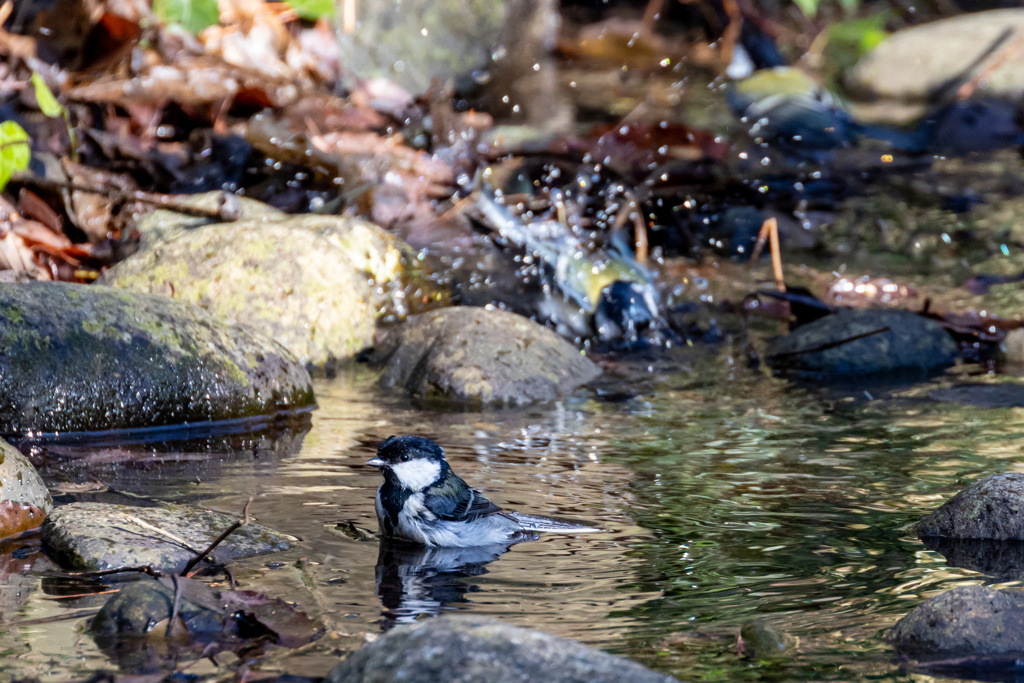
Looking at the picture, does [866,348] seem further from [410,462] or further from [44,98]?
[44,98]

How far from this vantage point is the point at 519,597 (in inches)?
130

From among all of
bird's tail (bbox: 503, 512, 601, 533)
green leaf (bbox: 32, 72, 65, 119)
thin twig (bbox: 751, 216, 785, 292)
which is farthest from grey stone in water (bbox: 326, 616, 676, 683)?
green leaf (bbox: 32, 72, 65, 119)

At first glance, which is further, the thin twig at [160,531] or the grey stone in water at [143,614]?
the thin twig at [160,531]

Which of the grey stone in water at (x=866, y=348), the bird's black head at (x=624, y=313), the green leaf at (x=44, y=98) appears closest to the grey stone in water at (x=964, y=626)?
the grey stone in water at (x=866, y=348)

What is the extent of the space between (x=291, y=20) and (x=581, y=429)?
7350 millimetres

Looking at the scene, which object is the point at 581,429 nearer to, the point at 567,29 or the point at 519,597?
the point at 519,597

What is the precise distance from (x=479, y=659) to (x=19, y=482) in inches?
81.9

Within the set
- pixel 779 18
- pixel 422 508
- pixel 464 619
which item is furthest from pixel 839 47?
pixel 464 619

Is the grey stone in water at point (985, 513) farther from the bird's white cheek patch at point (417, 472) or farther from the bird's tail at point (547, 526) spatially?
the bird's white cheek patch at point (417, 472)

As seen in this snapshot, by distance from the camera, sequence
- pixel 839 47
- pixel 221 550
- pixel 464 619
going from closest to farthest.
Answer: pixel 464 619 < pixel 221 550 < pixel 839 47

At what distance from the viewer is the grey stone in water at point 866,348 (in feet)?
22.6

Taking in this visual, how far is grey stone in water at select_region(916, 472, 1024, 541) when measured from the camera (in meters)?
3.77

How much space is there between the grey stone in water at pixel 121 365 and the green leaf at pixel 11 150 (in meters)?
1.29

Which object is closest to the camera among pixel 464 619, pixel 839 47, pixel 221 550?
pixel 464 619
